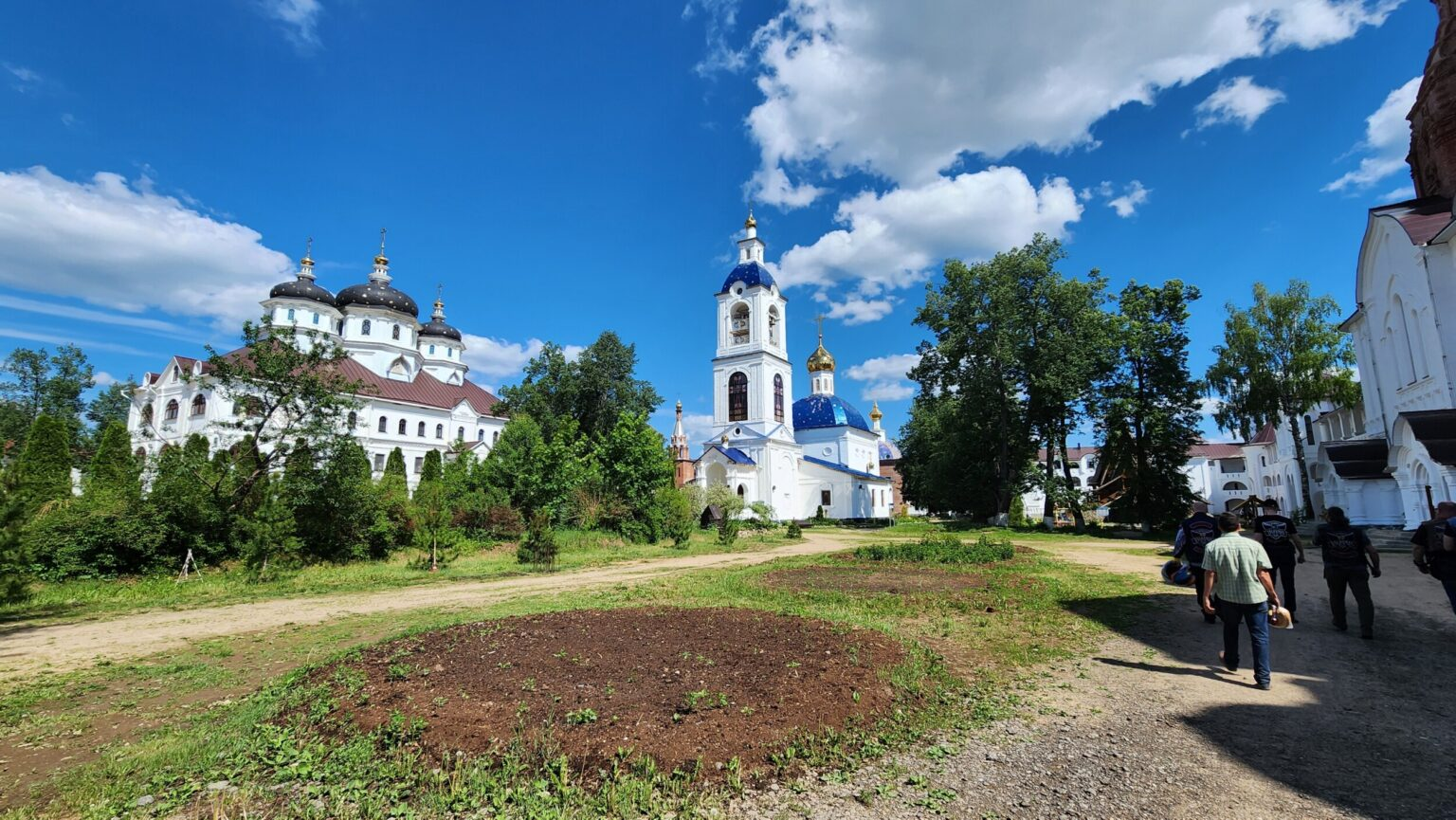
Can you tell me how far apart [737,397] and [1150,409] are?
87.2ft

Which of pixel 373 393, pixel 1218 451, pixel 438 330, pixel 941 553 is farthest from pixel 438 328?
pixel 1218 451

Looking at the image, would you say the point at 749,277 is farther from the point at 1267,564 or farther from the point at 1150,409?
the point at 1267,564

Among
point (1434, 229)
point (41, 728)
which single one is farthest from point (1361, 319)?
point (41, 728)

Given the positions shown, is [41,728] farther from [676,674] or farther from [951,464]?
[951,464]

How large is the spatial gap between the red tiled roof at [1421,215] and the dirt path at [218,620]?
1038 inches

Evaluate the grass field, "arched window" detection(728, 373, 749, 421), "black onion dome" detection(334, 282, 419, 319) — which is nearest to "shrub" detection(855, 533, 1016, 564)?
the grass field

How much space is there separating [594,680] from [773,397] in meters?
41.3

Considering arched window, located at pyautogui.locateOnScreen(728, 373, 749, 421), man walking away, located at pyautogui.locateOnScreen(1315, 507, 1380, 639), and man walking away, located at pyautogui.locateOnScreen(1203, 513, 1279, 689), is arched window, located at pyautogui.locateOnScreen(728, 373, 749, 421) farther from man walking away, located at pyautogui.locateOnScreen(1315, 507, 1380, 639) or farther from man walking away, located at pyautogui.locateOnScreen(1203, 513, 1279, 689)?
man walking away, located at pyautogui.locateOnScreen(1203, 513, 1279, 689)

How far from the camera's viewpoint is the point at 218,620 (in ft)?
31.9

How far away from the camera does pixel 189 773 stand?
12.8 ft

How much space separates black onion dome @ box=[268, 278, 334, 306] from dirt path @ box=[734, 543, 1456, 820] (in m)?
58.3

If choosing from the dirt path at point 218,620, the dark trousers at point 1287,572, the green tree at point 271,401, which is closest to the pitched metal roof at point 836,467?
the dirt path at point 218,620

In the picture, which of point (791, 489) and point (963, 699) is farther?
point (791, 489)

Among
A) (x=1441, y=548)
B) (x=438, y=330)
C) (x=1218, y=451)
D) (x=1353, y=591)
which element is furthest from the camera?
(x=1218, y=451)
